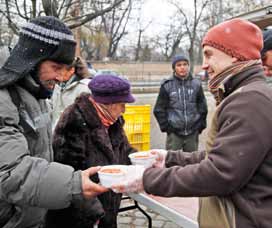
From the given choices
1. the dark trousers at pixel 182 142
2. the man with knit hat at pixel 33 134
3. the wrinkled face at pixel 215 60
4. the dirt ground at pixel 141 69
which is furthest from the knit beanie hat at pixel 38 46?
the dirt ground at pixel 141 69

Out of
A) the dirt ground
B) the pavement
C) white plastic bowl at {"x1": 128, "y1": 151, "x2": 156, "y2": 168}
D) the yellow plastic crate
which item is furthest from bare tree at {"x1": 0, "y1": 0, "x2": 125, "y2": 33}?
the dirt ground

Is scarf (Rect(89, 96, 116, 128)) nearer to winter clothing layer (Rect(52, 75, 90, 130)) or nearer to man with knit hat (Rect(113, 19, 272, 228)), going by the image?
man with knit hat (Rect(113, 19, 272, 228))

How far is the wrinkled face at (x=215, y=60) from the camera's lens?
1500 mm

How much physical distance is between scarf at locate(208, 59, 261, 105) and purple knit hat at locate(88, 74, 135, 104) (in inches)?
43.1

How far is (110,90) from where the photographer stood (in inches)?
100

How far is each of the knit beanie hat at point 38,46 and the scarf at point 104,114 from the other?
0.82 meters

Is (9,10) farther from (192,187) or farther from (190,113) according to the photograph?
(192,187)

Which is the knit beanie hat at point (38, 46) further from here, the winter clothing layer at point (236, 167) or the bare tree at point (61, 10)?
the bare tree at point (61, 10)

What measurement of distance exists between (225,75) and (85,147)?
1.15m

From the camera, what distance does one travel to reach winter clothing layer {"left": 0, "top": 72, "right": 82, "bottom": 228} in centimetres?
141

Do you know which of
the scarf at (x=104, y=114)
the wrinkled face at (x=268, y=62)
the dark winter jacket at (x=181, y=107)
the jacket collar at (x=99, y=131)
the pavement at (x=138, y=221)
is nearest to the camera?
the jacket collar at (x=99, y=131)

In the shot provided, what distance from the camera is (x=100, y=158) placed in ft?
7.86

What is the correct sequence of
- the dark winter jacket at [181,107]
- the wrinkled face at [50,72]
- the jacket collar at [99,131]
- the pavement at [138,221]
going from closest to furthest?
1. the wrinkled face at [50,72]
2. the jacket collar at [99,131]
3. the pavement at [138,221]
4. the dark winter jacket at [181,107]

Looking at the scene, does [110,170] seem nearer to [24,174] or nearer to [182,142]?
[24,174]
